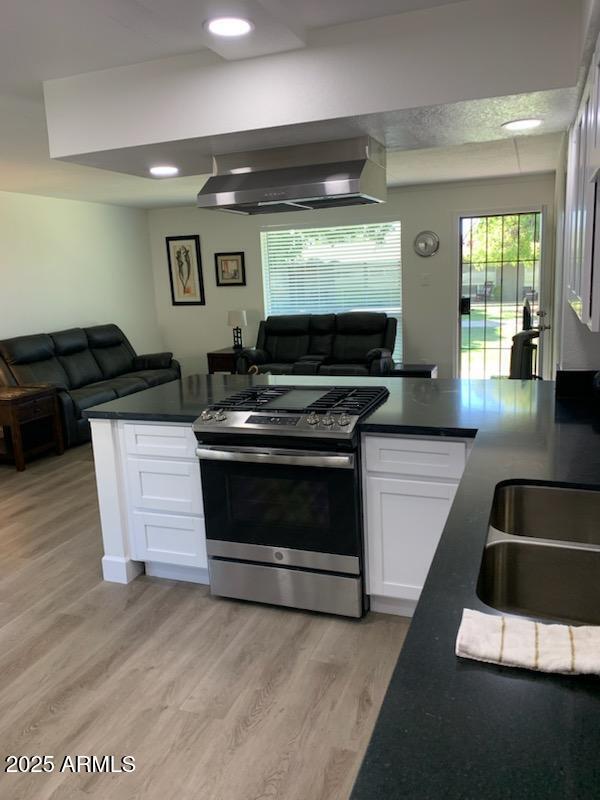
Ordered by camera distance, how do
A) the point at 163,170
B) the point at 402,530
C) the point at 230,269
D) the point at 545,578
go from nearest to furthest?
1. the point at 545,578
2. the point at 402,530
3. the point at 163,170
4. the point at 230,269

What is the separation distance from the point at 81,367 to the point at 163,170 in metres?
3.65

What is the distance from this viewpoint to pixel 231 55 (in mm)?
2430

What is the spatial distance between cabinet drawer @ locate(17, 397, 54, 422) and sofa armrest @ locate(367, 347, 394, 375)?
123 inches

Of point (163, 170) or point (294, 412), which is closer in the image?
point (294, 412)

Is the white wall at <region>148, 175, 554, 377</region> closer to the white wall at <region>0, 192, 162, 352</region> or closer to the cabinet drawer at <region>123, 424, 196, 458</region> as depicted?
the white wall at <region>0, 192, 162, 352</region>

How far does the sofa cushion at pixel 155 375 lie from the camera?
22.0 ft

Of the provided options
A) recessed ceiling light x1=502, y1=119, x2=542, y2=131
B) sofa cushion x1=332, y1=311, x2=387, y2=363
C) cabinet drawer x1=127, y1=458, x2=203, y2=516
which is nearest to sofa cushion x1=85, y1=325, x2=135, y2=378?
sofa cushion x1=332, y1=311, x2=387, y2=363

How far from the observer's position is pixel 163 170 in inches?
129

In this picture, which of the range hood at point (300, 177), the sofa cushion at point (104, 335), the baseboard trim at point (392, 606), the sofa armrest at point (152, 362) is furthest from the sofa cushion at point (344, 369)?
the baseboard trim at point (392, 606)

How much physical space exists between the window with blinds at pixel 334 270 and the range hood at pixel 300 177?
432cm

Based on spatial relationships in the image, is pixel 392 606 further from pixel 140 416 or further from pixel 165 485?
pixel 140 416

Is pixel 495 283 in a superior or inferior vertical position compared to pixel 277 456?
superior

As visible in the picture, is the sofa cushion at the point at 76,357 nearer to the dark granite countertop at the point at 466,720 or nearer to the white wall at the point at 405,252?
the white wall at the point at 405,252

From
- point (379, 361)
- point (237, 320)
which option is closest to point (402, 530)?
point (379, 361)
